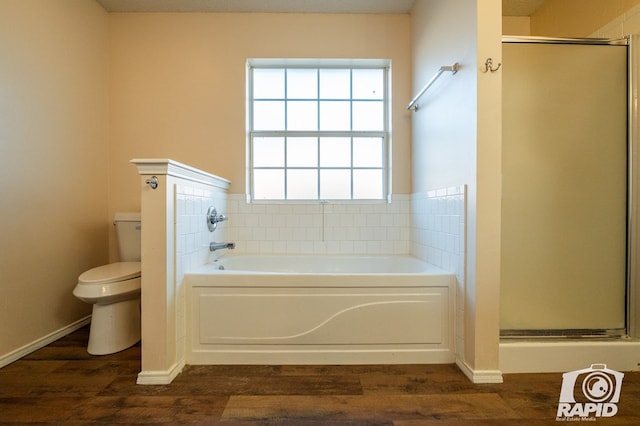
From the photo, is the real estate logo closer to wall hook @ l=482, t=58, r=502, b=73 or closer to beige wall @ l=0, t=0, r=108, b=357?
wall hook @ l=482, t=58, r=502, b=73

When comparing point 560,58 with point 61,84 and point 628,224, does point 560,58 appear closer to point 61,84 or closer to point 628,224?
point 628,224

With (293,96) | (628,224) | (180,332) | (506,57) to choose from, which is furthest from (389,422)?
(293,96)

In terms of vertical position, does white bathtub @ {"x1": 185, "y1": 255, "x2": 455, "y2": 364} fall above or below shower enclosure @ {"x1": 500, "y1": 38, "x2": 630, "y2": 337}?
→ below

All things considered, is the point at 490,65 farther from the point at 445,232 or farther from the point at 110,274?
the point at 110,274

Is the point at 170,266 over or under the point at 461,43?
under

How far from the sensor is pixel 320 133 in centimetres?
280

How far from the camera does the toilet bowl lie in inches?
71.8

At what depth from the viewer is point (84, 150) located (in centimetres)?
239

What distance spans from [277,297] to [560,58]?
6.92 ft

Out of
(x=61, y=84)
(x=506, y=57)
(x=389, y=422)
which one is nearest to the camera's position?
(x=389, y=422)

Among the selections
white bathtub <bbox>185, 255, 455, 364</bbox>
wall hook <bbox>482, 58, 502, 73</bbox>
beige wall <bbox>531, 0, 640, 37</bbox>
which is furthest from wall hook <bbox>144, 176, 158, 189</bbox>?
beige wall <bbox>531, 0, 640, 37</bbox>

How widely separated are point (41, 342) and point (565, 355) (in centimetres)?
A: 316

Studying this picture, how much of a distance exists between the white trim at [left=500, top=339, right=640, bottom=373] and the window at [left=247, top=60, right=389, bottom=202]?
60.6 inches

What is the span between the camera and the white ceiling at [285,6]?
2.48 meters
